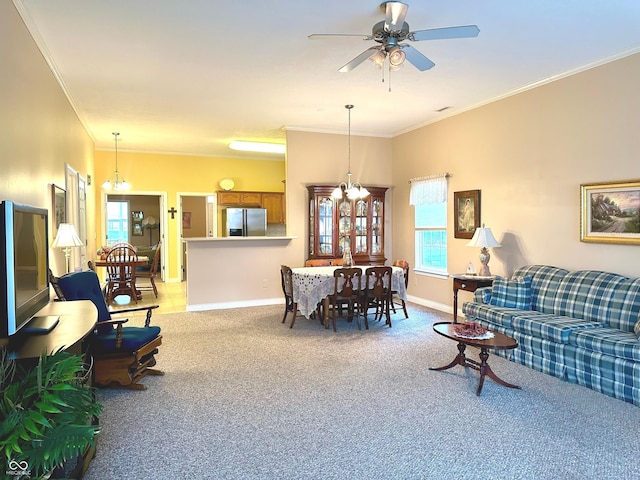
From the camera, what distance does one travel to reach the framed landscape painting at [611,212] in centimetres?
384

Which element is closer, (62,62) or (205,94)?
(62,62)

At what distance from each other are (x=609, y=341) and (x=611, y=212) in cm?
139

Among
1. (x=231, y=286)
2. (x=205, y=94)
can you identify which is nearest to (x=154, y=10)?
(x=205, y=94)

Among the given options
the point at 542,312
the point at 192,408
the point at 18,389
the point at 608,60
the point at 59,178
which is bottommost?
the point at 192,408

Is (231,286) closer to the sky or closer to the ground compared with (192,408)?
closer to the sky

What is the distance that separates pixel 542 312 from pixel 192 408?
11.2 ft

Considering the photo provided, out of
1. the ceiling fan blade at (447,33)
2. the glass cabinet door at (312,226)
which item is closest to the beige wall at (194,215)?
the glass cabinet door at (312,226)

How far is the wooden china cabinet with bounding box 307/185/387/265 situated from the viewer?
6.83m

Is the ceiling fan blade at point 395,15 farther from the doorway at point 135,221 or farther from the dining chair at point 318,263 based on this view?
the doorway at point 135,221

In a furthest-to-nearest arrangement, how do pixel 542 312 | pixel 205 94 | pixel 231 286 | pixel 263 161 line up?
pixel 263 161, pixel 231 286, pixel 205 94, pixel 542 312

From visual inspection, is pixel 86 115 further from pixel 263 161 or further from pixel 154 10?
pixel 263 161

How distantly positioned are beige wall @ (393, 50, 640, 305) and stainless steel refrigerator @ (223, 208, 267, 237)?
4024mm

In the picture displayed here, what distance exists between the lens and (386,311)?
540 cm

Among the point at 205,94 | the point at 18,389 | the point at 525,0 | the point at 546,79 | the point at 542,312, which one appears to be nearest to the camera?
the point at 18,389
